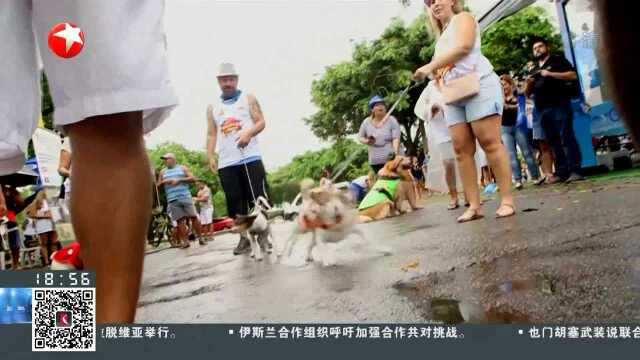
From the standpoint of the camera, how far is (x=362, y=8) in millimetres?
1293

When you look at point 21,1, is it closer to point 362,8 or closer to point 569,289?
point 362,8

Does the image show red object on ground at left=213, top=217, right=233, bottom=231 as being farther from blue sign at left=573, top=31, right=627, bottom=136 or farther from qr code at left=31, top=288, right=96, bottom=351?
blue sign at left=573, top=31, right=627, bottom=136

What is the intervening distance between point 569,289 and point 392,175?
0.40 metres

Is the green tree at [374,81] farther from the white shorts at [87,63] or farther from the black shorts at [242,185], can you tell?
the white shorts at [87,63]

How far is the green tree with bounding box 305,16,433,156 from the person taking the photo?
1.33 meters

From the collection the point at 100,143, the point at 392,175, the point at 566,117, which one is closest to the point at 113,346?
the point at 100,143

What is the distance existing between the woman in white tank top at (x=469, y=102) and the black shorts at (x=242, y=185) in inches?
15.5

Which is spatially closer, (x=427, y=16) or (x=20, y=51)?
(x=20, y=51)

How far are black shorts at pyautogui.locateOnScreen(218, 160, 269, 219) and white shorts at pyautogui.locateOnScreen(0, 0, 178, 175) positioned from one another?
449 millimetres

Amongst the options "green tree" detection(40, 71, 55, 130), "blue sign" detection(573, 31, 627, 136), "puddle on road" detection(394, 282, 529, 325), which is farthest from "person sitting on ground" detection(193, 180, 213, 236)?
"blue sign" detection(573, 31, 627, 136)

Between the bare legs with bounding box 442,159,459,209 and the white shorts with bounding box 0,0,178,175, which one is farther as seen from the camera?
the bare legs with bounding box 442,159,459,209

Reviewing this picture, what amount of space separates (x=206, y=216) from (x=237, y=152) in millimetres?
155

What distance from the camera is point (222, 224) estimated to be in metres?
1.41

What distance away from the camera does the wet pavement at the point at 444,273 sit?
120 centimetres
